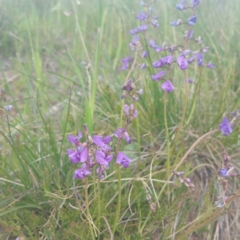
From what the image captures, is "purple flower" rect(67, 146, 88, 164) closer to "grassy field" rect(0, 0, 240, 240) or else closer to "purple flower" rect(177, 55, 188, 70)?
"grassy field" rect(0, 0, 240, 240)

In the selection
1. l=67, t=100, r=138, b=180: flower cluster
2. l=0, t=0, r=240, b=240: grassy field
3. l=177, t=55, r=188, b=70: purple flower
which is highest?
l=177, t=55, r=188, b=70: purple flower

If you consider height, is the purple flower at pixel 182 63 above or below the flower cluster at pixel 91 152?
above

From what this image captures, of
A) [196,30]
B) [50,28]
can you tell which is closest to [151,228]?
[196,30]

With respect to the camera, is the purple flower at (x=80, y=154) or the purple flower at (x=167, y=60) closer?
the purple flower at (x=80, y=154)

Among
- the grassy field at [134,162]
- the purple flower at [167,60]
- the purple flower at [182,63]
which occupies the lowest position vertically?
the grassy field at [134,162]

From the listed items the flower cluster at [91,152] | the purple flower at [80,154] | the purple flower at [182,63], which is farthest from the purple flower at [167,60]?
the purple flower at [80,154]

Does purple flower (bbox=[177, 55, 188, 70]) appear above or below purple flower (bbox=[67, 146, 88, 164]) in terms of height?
above

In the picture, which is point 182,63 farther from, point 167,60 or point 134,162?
point 134,162

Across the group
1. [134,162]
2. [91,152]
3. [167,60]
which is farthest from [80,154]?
[134,162]

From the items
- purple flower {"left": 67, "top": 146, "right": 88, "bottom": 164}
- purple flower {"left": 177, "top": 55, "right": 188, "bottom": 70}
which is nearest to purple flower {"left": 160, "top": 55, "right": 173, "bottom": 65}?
purple flower {"left": 177, "top": 55, "right": 188, "bottom": 70}

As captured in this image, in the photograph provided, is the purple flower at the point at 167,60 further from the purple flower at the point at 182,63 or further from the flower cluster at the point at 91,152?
the flower cluster at the point at 91,152

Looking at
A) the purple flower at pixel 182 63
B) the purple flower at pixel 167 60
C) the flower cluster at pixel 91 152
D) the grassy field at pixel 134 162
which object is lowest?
the grassy field at pixel 134 162

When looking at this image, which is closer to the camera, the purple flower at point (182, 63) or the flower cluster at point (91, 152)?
the flower cluster at point (91, 152)

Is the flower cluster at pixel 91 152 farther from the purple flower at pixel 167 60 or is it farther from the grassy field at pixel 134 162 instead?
the purple flower at pixel 167 60
